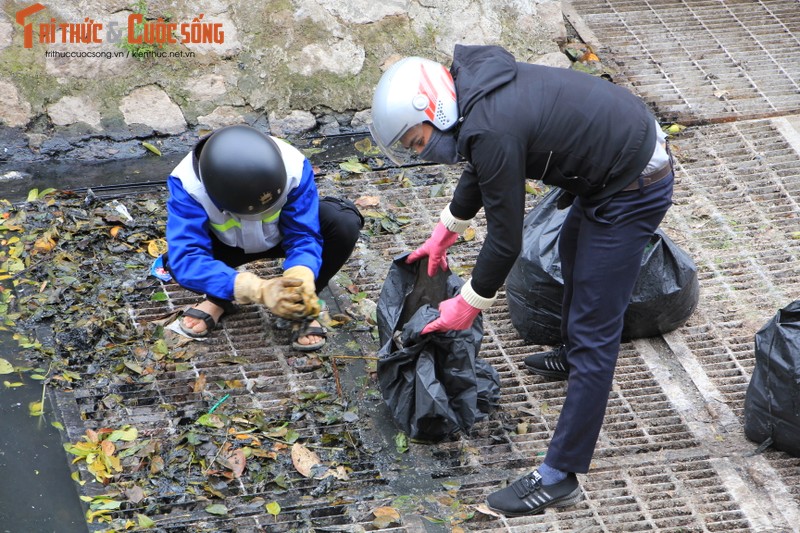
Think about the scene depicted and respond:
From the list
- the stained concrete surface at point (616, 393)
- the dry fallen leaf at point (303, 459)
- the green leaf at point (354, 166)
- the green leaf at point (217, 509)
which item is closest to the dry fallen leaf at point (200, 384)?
the stained concrete surface at point (616, 393)

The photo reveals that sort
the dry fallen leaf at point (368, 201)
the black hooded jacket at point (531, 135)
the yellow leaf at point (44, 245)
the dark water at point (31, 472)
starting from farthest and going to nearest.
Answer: the dry fallen leaf at point (368, 201), the yellow leaf at point (44, 245), the dark water at point (31, 472), the black hooded jacket at point (531, 135)

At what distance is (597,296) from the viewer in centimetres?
298

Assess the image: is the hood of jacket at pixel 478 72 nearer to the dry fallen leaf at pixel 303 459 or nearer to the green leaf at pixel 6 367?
the dry fallen leaf at pixel 303 459

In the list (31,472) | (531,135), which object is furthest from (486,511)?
(31,472)

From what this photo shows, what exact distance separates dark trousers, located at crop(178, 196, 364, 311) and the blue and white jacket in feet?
0.25

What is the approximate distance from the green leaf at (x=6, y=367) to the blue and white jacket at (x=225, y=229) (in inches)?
30.3

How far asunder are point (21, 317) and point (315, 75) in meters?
2.25

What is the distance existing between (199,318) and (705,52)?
3.78 metres

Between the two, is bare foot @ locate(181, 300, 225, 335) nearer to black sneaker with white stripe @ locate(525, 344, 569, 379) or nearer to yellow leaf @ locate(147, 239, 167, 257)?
yellow leaf @ locate(147, 239, 167, 257)

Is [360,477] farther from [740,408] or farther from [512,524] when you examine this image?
[740,408]

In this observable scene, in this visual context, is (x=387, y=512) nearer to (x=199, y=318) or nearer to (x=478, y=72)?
(x=199, y=318)

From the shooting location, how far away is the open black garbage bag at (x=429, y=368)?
329 cm

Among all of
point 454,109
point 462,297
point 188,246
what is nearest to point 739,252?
point 462,297

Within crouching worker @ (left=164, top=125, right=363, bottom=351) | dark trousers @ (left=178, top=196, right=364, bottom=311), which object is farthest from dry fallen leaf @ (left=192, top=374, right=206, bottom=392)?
dark trousers @ (left=178, top=196, right=364, bottom=311)
